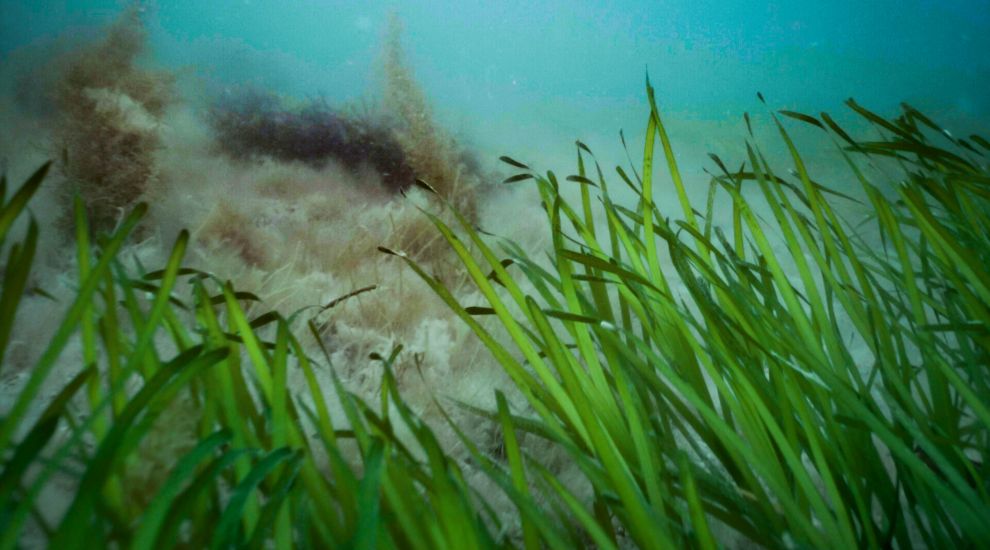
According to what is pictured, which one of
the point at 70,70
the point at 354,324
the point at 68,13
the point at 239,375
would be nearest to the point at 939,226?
the point at 239,375

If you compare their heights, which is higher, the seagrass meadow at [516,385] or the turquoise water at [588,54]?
the turquoise water at [588,54]

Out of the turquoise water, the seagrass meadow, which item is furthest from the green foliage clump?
the turquoise water

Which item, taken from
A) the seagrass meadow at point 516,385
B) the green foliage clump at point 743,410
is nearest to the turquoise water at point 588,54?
the seagrass meadow at point 516,385

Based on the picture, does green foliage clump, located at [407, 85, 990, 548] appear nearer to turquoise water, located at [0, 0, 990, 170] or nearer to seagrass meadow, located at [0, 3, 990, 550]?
seagrass meadow, located at [0, 3, 990, 550]

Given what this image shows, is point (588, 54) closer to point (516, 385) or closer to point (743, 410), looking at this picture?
point (516, 385)

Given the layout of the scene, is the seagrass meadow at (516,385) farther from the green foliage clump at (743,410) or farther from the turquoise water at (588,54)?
the turquoise water at (588,54)

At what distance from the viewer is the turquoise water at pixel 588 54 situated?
6.98 m

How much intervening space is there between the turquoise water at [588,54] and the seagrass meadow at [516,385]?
3771mm

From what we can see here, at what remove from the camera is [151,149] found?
2.47 meters

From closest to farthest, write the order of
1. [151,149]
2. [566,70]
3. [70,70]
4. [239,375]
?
[239,375] < [151,149] < [70,70] < [566,70]

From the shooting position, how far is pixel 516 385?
112cm

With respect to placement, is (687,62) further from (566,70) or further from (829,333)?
(829,333)

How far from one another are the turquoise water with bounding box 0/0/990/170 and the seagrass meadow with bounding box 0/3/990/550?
3.77 meters

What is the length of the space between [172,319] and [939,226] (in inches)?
41.8
